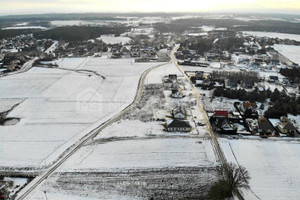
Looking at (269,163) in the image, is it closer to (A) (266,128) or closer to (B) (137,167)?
(A) (266,128)

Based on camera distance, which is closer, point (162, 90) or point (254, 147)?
point (254, 147)

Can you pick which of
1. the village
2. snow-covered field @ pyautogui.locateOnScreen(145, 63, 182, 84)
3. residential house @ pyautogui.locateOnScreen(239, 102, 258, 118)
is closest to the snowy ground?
the village

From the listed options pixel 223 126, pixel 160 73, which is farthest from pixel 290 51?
pixel 223 126

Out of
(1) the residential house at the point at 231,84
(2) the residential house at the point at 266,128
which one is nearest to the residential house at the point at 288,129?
(2) the residential house at the point at 266,128

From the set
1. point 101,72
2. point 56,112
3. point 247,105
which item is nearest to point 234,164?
point 247,105

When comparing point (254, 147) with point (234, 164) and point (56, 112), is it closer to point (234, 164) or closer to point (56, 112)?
point (234, 164)

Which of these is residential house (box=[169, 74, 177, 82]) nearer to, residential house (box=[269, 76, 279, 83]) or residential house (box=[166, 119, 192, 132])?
residential house (box=[166, 119, 192, 132])
